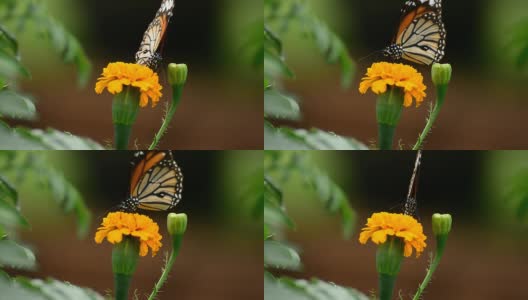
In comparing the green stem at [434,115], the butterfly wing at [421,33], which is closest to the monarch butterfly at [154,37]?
the butterfly wing at [421,33]

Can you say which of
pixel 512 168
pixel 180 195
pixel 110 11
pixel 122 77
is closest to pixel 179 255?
pixel 180 195

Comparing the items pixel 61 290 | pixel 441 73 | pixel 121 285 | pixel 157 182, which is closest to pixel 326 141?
pixel 441 73

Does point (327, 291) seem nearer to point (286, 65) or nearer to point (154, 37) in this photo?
point (286, 65)

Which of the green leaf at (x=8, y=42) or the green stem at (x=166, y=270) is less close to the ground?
the green leaf at (x=8, y=42)

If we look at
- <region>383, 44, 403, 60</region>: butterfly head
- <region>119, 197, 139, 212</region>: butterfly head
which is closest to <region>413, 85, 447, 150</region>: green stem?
<region>383, 44, 403, 60</region>: butterfly head

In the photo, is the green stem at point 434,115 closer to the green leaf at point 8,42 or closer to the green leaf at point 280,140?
the green leaf at point 280,140

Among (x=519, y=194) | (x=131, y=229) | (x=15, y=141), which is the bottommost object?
(x=131, y=229)

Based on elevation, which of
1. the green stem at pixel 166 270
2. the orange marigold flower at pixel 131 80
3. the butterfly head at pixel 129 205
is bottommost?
the green stem at pixel 166 270

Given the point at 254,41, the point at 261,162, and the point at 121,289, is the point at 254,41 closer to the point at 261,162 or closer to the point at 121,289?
the point at 261,162
